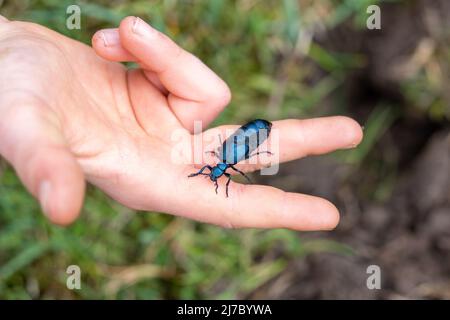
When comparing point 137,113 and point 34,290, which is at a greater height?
point 137,113

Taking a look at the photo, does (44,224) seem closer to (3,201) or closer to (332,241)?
(3,201)

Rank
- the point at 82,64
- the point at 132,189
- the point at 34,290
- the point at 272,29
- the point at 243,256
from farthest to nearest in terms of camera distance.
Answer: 1. the point at 272,29
2. the point at 243,256
3. the point at 34,290
4. the point at 82,64
5. the point at 132,189

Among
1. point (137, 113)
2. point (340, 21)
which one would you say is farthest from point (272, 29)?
point (137, 113)

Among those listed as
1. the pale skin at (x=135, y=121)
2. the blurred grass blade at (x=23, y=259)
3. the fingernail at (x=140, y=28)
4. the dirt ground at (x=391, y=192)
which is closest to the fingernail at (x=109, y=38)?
the pale skin at (x=135, y=121)

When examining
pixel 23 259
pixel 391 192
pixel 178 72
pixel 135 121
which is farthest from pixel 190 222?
pixel 391 192

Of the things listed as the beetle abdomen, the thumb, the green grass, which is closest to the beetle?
the beetle abdomen

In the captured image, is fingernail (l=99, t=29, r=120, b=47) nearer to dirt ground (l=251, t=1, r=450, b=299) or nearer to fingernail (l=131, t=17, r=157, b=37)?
fingernail (l=131, t=17, r=157, b=37)

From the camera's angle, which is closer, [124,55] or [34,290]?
[124,55]
